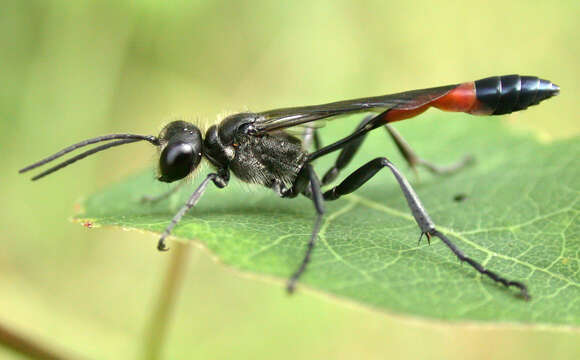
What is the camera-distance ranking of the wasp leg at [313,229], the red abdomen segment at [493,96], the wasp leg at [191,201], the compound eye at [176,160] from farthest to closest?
the compound eye at [176,160], the red abdomen segment at [493,96], the wasp leg at [191,201], the wasp leg at [313,229]

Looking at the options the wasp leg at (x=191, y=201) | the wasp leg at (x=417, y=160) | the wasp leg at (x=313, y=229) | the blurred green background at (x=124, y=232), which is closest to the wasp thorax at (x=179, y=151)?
the wasp leg at (x=191, y=201)

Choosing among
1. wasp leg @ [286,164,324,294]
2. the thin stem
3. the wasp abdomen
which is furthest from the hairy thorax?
the wasp abdomen

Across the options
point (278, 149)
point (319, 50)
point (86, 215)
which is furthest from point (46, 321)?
point (319, 50)

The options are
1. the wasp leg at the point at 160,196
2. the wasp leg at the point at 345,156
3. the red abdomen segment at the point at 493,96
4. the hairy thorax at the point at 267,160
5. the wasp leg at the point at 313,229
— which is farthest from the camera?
the wasp leg at the point at 160,196

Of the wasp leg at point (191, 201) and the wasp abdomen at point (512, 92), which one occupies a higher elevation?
the wasp abdomen at point (512, 92)

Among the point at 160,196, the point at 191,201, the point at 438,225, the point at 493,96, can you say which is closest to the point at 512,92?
the point at 493,96

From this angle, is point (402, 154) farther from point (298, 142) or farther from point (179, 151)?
point (179, 151)

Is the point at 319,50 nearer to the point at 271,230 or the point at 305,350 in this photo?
the point at 305,350

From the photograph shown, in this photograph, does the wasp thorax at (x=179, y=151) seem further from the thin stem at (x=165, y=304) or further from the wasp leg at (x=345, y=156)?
the wasp leg at (x=345, y=156)
